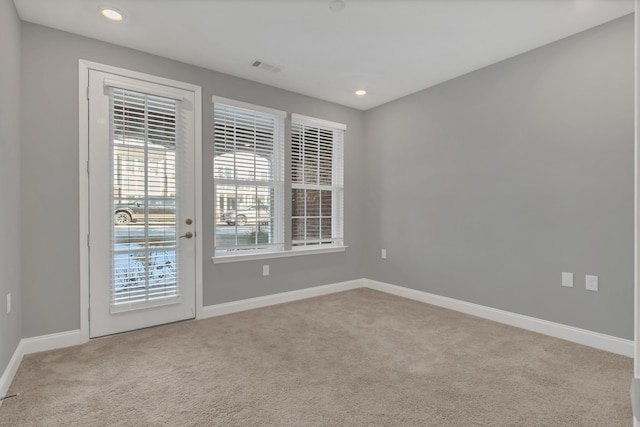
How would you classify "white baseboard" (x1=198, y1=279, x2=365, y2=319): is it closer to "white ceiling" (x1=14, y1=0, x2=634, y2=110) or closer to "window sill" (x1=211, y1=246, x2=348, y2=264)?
"window sill" (x1=211, y1=246, x2=348, y2=264)

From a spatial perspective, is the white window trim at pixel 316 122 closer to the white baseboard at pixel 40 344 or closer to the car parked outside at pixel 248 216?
the car parked outside at pixel 248 216

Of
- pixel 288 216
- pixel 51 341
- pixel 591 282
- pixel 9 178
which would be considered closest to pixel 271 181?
pixel 288 216

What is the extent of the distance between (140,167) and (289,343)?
2110 millimetres

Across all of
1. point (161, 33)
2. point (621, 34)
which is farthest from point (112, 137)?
point (621, 34)

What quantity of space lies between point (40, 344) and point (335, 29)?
11.5 ft

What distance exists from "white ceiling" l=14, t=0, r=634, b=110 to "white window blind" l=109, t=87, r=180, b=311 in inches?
23.8

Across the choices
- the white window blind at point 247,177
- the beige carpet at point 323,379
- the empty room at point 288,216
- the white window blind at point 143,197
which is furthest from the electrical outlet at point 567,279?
the white window blind at point 143,197

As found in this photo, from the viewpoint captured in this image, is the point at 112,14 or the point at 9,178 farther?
the point at 112,14

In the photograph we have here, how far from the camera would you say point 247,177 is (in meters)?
3.79

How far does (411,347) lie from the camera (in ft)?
8.97

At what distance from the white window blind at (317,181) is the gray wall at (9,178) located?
8.47 ft

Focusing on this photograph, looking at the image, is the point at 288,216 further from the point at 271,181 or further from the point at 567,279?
the point at 567,279

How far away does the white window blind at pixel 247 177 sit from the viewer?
11.8 feet

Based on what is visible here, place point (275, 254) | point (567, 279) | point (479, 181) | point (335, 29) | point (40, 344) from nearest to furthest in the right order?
point (40, 344)
point (335, 29)
point (567, 279)
point (479, 181)
point (275, 254)
